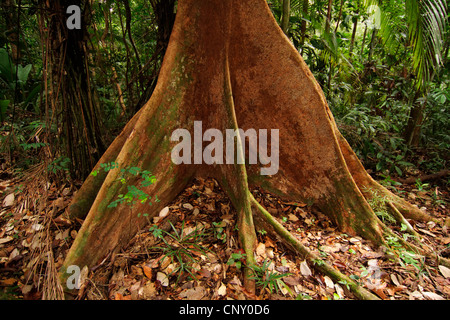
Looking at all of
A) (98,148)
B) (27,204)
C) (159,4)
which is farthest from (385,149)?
(27,204)

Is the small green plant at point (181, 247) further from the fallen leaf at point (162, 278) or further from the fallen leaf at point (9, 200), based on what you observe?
the fallen leaf at point (9, 200)

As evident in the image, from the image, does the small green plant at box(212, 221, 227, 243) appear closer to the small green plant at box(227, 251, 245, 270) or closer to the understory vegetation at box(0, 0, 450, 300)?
the understory vegetation at box(0, 0, 450, 300)

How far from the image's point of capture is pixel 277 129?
238cm

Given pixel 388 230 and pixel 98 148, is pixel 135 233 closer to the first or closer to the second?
pixel 98 148

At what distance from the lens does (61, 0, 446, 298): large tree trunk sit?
204cm

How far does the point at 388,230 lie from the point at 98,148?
294 cm

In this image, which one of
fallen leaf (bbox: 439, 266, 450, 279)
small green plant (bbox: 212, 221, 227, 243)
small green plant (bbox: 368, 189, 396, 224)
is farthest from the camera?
small green plant (bbox: 368, 189, 396, 224)

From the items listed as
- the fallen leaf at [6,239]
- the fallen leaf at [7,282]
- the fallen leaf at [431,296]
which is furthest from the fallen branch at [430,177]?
the fallen leaf at [6,239]

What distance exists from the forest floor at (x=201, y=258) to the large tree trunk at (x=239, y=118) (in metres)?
0.14

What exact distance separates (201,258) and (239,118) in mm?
1405

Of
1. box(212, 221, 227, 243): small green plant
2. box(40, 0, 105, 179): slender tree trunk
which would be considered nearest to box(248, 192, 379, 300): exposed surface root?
box(212, 221, 227, 243): small green plant

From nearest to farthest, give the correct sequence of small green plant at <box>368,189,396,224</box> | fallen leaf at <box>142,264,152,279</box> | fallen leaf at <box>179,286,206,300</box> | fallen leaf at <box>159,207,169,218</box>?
1. fallen leaf at <box>179,286,206,300</box>
2. fallen leaf at <box>142,264,152,279</box>
3. fallen leaf at <box>159,207,169,218</box>
4. small green plant at <box>368,189,396,224</box>

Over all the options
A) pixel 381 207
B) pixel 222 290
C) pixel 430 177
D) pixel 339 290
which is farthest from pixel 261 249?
pixel 430 177

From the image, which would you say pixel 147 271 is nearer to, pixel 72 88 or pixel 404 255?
pixel 72 88
